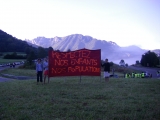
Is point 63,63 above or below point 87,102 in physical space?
above

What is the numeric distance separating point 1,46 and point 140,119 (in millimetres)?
105328

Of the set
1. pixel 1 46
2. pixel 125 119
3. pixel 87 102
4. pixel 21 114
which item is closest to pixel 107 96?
pixel 87 102

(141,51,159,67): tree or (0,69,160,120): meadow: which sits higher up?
(141,51,159,67): tree

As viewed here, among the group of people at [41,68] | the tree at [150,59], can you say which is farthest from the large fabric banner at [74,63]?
the tree at [150,59]

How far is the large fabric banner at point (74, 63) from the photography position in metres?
16.7

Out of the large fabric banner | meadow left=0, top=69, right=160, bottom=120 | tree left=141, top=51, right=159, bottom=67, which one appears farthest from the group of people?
tree left=141, top=51, right=159, bottom=67

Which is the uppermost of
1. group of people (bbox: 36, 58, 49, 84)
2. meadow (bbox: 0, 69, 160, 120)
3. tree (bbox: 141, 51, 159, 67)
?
tree (bbox: 141, 51, 159, 67)

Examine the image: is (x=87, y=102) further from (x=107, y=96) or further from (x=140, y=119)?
(x=140, y=119)

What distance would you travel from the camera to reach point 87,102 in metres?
8.90

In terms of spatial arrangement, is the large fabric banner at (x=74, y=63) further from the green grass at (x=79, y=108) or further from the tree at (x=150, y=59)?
the tree at (x=150, y=59)

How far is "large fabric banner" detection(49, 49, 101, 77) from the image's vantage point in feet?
54.7

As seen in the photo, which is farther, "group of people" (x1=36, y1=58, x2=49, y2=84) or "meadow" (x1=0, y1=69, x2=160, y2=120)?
"group of people" (x1=36, y1=58, x2=49, y2=84)

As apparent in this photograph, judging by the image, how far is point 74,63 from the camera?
17.1 meters

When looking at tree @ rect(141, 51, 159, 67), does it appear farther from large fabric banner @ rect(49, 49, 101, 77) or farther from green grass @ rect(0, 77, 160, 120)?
green grass @ rect(0, 77, 160, 120)
